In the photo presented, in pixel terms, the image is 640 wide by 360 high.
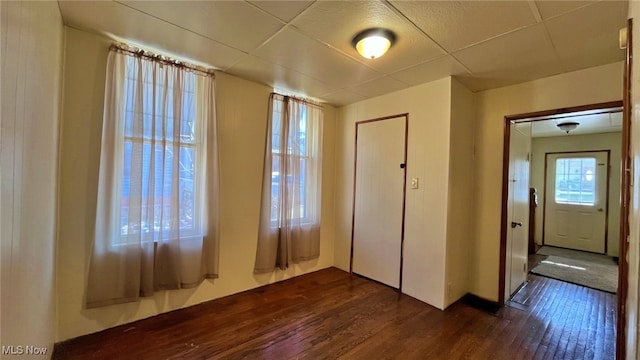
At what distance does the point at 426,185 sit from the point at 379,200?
0.68 metres

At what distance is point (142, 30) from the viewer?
2031mm

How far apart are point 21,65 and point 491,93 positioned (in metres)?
3.74

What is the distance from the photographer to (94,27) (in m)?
2.02

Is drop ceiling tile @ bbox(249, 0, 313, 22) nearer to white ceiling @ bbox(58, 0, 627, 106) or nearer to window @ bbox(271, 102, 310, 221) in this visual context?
white ceiling @ bbox(58, 0, 627, 106)

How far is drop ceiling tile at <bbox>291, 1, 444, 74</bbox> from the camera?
1.69 m

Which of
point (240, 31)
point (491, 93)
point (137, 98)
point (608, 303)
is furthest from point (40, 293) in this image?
point (608, 303)

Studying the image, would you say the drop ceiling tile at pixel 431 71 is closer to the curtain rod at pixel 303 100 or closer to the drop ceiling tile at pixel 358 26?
the drop ceiling tile at pixel 358 26

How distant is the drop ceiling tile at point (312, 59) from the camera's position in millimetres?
2123

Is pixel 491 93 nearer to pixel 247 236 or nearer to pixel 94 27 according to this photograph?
pixel 247 236

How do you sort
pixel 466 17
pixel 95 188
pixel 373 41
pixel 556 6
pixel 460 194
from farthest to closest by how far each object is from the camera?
pixel 460 194 < pixel 95 188 < pixel 373 41 < pixel 466 17 < pixel 556 6

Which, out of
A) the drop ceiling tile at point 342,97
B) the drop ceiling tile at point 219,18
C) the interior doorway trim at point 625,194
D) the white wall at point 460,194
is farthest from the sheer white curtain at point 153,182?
the interior doorway trim at point 625,194

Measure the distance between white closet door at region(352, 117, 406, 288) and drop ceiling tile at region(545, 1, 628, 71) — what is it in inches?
58.4

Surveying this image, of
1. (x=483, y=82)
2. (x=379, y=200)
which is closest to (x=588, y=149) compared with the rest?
(x=483, y=82)

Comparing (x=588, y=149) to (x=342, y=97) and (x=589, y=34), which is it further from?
(x=342, y=97)
